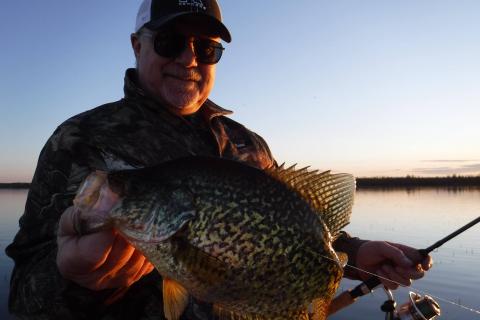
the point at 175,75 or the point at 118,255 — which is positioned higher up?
the point at 175,75

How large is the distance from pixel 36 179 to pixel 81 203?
133 cm

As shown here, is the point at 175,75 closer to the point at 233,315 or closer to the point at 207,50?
the point at 207,50

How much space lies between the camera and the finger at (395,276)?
3693mm

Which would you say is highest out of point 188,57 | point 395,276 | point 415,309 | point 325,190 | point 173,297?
point 188,57

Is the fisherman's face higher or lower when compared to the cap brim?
A: lower

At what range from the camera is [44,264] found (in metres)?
3.21

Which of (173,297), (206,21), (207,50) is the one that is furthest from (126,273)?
(206,21)

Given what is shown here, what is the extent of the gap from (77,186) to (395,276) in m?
2.48

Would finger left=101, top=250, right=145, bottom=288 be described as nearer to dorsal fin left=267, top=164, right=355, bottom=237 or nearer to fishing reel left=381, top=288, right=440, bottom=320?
dorsal fin left=267, top=164, right=355, bottom=237

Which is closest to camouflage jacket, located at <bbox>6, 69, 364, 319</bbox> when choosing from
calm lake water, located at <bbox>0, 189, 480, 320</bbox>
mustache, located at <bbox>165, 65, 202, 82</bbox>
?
mustache, located at <bbox>165, 65, 202, 82</bbox>

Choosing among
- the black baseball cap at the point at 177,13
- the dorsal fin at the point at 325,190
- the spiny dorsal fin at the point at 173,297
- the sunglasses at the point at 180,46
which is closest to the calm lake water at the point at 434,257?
the dorsal fin at the point at 325,190

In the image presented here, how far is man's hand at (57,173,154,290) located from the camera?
7.97 ft

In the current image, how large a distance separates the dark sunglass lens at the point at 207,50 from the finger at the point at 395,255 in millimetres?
2121

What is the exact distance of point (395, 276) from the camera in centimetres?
375
